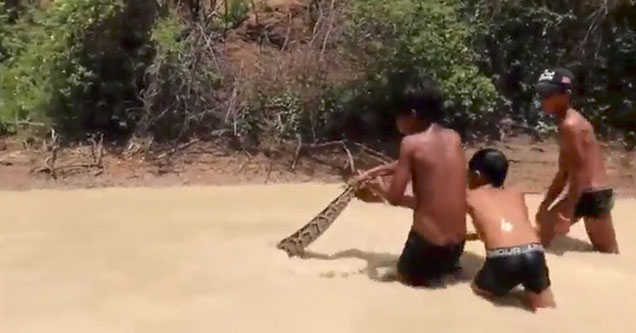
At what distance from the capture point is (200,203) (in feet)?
25.4

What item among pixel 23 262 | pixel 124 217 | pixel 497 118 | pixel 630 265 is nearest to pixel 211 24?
pixel 497 118

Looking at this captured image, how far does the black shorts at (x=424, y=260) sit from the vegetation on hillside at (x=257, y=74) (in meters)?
4.50

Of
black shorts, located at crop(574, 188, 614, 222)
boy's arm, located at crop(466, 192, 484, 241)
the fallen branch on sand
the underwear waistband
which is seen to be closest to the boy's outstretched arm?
boy's arm, located at crop(466, 192, 484, 241)

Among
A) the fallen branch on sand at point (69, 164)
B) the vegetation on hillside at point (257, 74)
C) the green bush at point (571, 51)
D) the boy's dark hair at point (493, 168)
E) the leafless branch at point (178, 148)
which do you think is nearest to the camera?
the boy's dark hair at point (493, 168)

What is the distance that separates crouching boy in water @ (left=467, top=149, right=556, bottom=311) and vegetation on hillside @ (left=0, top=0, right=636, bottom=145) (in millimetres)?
4448

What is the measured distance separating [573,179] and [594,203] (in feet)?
0.79

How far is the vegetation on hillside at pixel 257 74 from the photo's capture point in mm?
9883

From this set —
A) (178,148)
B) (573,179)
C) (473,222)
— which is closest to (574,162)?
(573,179)

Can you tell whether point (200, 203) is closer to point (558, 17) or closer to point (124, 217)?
point (124, 217)

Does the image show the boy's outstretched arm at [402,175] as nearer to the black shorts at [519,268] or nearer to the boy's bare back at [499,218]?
the boy's bare back at [499,218]

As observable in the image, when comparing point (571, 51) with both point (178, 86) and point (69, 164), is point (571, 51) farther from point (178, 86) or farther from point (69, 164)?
point (69, 164)

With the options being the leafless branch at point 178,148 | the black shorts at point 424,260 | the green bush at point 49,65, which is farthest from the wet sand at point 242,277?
the green bush at point 49,65

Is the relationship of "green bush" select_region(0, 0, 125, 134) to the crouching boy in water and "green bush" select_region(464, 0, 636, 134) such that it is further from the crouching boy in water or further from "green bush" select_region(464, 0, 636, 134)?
the crouching boy in water

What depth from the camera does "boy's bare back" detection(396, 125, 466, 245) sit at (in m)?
5.31
